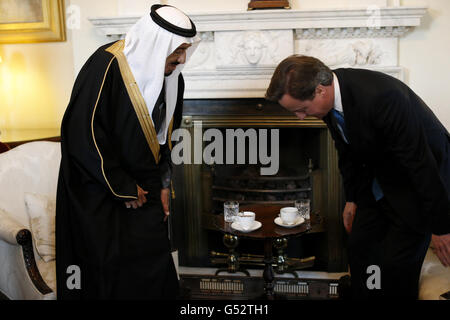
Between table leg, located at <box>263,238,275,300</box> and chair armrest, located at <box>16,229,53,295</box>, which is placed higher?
chair armrest, located at <box>16,229,53,295</box>

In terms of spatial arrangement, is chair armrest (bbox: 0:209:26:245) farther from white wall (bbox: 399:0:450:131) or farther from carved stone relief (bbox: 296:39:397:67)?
white wall (bbox: 399:0:450:131)

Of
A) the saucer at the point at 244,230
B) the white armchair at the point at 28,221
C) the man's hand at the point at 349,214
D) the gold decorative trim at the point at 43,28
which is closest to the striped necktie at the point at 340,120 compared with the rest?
the man's hand at the point at 349,214

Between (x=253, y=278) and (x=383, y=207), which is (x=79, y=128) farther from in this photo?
(x=253, y=278)

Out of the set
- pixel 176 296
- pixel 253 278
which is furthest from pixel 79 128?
pixel 253 278

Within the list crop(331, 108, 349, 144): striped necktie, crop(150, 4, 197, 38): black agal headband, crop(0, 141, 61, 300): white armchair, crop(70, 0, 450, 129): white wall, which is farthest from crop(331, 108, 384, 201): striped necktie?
crop(0, 141, 61, 300): white armchair

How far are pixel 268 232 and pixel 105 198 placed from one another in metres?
0.94

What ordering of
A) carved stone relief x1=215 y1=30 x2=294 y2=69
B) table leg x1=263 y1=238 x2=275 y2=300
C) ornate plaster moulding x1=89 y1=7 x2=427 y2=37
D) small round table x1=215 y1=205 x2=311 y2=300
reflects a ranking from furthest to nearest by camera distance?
1. carved stone relief x1=215 y1=30 x2=294 y2=69
2. ornate plaster moulding x1=89 y1=7 x2=427 y2=37
3. table leg x1=263 y1=238 x2=275 y2=300
4. small round table x1=215 y1=205 x2=311 y2=300

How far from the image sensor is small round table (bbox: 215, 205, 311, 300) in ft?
7.85

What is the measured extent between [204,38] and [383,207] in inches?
66.5

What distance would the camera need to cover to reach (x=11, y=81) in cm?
376

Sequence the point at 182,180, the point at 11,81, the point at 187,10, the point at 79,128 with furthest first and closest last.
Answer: the point at 11,81, the point at 182,180, the point at 187,10, the point at 79,128

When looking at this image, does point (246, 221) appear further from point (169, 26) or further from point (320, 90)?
point (169, 26)

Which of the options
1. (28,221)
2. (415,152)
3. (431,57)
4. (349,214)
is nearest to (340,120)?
(415,152)

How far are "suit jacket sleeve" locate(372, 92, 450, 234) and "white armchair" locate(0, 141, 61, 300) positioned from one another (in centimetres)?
159
